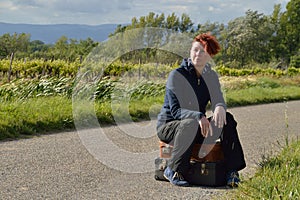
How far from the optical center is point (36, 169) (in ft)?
19.1

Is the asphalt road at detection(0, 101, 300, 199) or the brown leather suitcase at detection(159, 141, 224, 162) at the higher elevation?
the brown leather suitcase at detection(159, 141, 224, 162)

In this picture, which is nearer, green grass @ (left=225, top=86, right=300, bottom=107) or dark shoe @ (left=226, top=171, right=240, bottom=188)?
dark shoe @ (left=226, top=171, right=240, bottom=188)

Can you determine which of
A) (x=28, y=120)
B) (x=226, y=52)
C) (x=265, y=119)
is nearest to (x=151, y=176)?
(x=28, y=120)

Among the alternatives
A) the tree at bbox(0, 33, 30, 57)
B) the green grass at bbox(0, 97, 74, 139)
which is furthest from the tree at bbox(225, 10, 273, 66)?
the green grass at bbox(0, 97, 74, 139)

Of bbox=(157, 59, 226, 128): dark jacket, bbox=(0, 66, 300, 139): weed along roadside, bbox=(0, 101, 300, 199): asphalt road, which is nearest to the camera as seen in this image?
bbox=(0, 101, 300, 199): asphalt road

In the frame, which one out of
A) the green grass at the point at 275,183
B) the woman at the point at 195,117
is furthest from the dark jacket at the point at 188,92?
the green grass at the point at 275,183

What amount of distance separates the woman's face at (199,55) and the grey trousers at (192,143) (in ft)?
2.15

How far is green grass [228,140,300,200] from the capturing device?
4.01 meters

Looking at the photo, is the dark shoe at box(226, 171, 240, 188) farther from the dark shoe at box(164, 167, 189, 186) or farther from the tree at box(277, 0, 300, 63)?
the tree at box(277, 0, 300, 63)

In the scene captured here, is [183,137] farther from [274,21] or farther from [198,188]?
[274,21]

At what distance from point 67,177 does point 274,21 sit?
59.8m

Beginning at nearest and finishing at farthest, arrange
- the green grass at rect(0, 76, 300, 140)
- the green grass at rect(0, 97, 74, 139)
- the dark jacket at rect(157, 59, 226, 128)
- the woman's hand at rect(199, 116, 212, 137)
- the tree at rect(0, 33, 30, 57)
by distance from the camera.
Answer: the woman's hand at rect(199, 116, 212, 137) < the dark jacket at rect(157, 59, 226, 128) < the green grass at rect(0, 97, 74, 139) < the green grass at rect(0, 76, 300, 140) < the tree at rect(0, 33, 30, 57)

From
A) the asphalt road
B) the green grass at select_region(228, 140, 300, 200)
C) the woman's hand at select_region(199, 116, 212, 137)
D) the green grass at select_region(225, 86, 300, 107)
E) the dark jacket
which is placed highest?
the dark jacket

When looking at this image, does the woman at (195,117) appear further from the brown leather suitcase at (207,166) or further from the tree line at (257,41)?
the tree line at (257,41)
